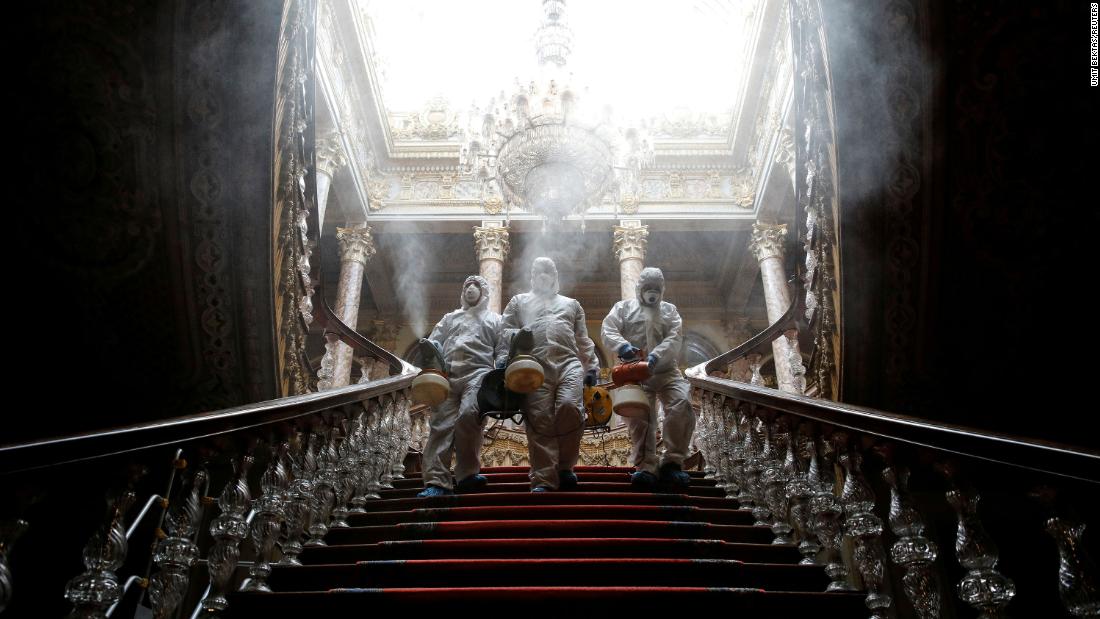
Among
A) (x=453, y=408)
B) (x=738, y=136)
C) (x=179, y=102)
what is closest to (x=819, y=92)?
(x=453, y=408)

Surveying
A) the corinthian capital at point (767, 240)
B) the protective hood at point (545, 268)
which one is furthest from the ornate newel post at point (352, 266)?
the protective hood at point (545, 268)

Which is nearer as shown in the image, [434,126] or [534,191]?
[534,191]

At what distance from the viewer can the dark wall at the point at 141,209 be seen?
335cm

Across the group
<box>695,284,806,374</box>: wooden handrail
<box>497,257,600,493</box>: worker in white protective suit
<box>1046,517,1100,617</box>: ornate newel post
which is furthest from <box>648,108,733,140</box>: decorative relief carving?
<box>1046,517,1100,617</box>: ornate newel post

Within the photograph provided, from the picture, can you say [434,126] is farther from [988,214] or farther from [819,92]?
[988,214]

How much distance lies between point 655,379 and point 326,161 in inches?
302

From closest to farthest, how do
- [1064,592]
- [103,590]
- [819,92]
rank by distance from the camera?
[1064,592], [103,590], [819,92]

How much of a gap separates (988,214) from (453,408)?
3.30m

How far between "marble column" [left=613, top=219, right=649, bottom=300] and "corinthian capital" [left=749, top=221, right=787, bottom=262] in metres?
1.96

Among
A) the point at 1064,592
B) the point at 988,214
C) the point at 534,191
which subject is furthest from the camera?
the point at 534,191

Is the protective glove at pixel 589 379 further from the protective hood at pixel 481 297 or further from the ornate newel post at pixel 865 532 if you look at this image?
the ornate newel post at pixel 865 532

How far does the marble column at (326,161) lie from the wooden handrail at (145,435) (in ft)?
26.0

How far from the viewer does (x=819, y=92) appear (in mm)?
4207

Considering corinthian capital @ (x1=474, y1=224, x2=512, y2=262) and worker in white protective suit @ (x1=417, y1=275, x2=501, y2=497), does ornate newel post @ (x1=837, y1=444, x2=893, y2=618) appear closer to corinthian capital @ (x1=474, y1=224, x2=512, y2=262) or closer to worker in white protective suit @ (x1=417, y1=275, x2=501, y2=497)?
worker in white protective suit @ (x1=417, y1=275, x2=501, y2=497)
